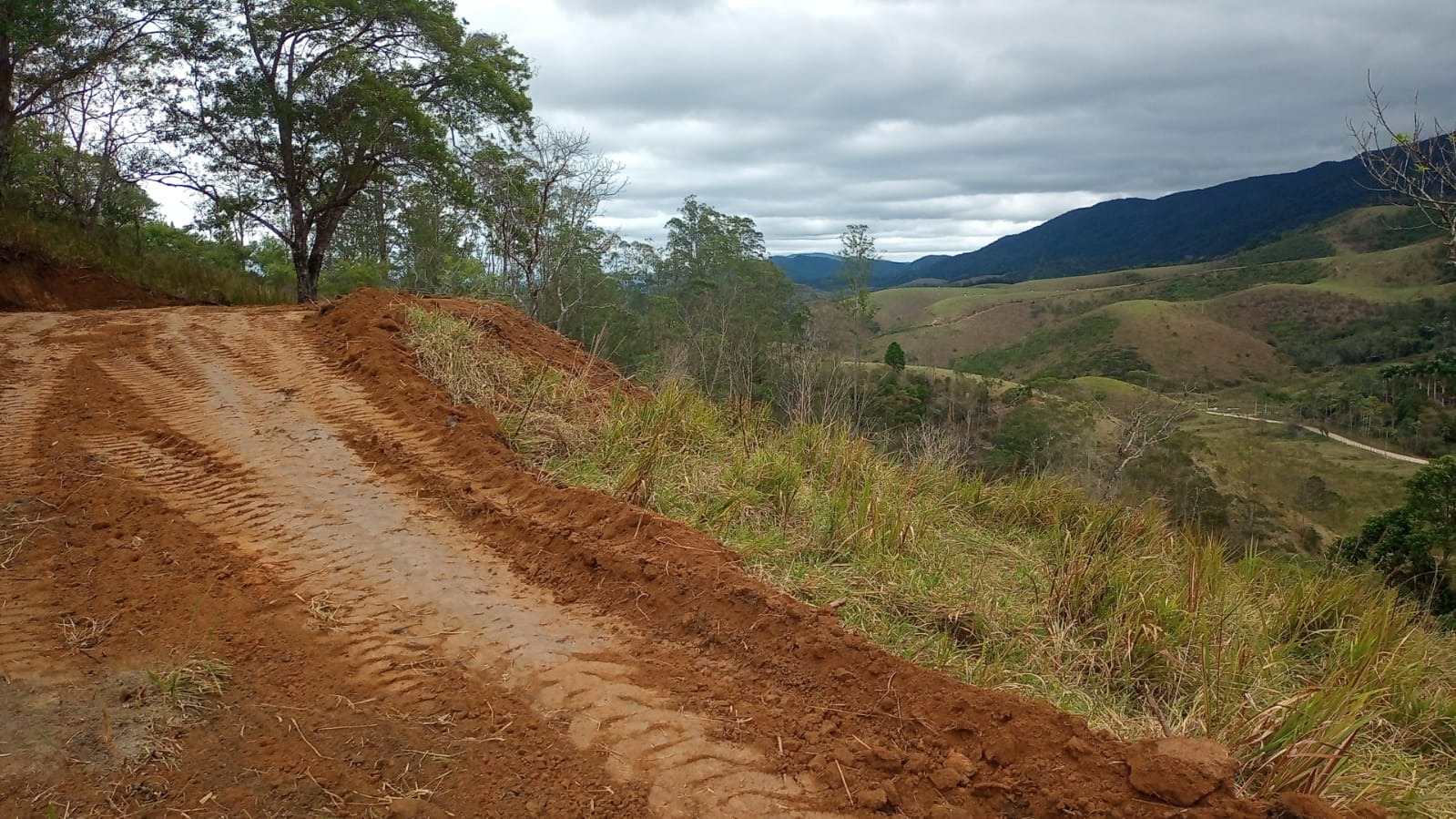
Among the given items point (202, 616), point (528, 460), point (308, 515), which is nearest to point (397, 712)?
point (202, 616)

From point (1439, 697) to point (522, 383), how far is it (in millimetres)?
6134

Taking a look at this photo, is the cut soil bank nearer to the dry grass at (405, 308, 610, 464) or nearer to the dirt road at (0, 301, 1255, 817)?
the dry grass at (405, 308, 610, 464)

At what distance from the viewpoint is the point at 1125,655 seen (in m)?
3.62

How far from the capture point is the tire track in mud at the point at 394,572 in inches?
105

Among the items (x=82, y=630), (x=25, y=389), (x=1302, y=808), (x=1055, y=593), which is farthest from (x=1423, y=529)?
(x=25, y=389)

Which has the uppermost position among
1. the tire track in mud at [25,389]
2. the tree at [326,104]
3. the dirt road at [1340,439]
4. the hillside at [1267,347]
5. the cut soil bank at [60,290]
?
the tree at [326,104]

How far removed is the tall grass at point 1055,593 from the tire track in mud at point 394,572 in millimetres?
1046

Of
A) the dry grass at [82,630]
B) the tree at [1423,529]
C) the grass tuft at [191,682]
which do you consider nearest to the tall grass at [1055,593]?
the grass tuft at [191,682]

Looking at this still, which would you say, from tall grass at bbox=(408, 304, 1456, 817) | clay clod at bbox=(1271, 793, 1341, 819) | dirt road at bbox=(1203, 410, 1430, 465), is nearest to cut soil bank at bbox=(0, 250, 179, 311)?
tall grass at bbox=(408, 304, 1456, 817)

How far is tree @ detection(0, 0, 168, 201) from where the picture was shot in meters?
11.8

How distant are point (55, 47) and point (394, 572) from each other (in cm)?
1456

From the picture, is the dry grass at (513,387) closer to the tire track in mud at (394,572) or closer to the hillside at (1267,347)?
the tire track in mud at (394,572)

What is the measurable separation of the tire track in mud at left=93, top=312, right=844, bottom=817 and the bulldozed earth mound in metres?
0.01

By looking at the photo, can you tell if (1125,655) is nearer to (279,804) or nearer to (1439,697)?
(1439,697)
